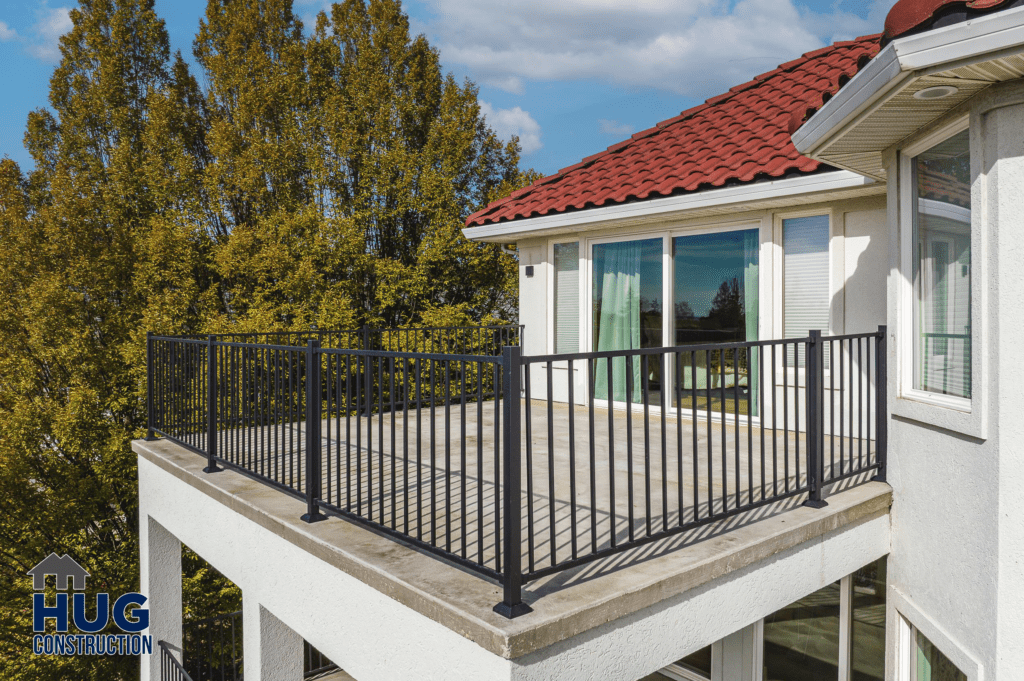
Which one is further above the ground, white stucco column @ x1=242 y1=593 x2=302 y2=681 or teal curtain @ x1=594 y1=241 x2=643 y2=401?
teal curtain @ x1=594 y1=241 x2=643 y2=401

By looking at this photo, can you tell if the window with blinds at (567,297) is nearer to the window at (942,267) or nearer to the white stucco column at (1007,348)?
the window at (942,267)

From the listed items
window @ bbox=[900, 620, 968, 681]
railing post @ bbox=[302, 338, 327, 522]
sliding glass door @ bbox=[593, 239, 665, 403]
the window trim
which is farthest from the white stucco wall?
sliding glass door @ bbox=[593, 239, 665, 403]

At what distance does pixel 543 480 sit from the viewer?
4996 mm

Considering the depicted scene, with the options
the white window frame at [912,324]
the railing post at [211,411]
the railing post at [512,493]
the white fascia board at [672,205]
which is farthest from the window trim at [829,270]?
the railing post at [211,411]

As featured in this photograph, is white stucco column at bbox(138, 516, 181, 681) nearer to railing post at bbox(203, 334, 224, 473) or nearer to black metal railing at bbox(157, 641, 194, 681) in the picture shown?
black metal railing at bbox(157, 641, 194, 681)

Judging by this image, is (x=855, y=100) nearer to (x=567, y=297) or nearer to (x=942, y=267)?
(x=942, y=267)

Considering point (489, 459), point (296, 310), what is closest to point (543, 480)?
point (489, 459)

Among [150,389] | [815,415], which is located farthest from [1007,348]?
[150,389]

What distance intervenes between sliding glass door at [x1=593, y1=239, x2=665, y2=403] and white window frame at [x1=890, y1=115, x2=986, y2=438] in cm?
331

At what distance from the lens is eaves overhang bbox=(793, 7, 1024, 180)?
9.43 ft

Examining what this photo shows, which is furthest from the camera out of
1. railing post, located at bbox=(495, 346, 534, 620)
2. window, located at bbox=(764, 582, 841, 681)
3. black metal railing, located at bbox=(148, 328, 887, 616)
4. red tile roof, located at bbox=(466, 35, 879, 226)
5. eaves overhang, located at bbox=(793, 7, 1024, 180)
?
red tile roof, located at bbox=(466, 35, 879, 226)

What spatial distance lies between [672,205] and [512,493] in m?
4.81

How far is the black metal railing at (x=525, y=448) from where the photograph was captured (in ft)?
9.79

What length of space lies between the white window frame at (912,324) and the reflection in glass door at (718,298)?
241cm
